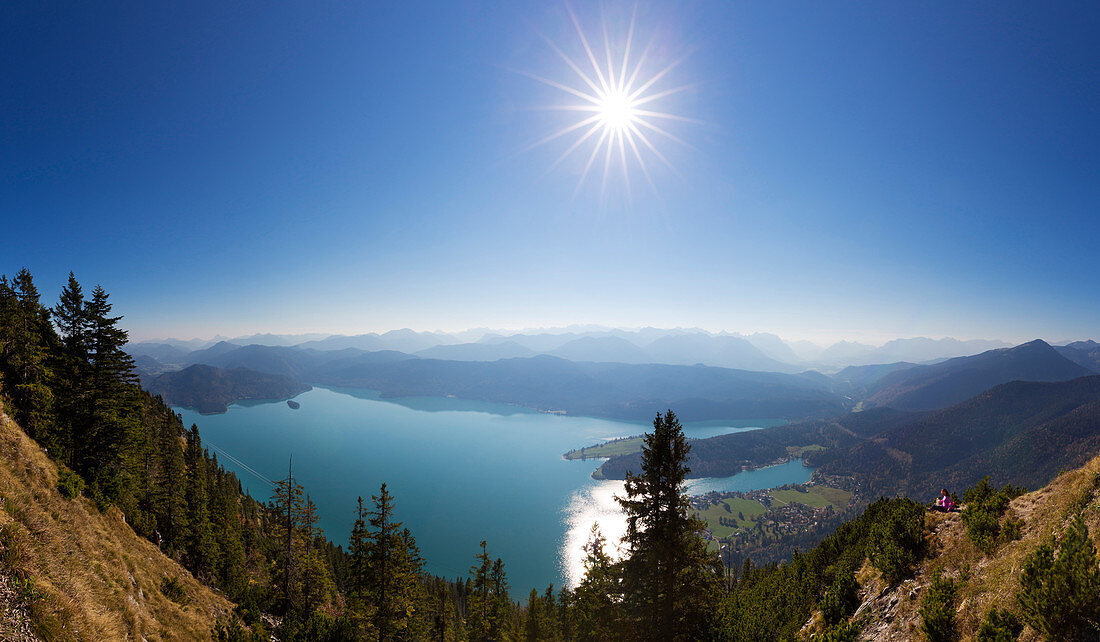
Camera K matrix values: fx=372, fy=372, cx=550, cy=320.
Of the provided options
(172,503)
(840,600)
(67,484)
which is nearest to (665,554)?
(840,600)

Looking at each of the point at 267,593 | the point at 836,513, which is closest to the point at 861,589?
the point at 267,593

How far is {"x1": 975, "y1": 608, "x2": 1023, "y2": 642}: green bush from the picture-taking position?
8.73 m

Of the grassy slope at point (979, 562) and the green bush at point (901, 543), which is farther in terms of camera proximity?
the green bush at point (901, 543)

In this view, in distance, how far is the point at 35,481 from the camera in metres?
15.2

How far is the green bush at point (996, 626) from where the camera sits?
28.6 feet

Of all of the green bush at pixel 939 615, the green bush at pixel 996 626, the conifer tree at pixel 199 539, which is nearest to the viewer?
the green bush at pixel 996 626

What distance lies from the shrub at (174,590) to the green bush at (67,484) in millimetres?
5894

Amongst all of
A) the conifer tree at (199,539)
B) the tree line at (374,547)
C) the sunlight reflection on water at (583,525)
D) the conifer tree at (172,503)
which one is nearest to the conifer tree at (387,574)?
the tree line at (374,547)

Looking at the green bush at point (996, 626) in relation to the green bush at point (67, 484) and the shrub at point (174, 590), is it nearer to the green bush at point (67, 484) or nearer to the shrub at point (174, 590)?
the shrub at point (174, 590)

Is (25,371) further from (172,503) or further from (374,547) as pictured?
(374,547)

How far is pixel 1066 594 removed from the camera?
7.60 meters

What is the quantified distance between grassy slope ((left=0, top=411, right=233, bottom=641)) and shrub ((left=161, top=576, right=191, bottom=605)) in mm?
417

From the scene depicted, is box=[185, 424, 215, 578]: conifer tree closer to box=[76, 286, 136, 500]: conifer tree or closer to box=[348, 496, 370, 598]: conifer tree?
box=[76, 286, 136, 500]: conifer tree

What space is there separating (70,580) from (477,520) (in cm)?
15916
